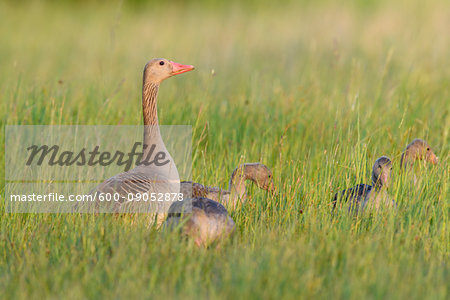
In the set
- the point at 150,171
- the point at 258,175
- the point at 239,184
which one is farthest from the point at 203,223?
the point at 258,175

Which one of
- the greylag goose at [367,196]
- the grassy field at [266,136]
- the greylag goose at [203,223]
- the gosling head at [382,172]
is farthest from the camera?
the gosling head at [382,172]

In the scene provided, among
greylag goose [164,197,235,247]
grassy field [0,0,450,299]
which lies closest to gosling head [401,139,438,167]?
grassy field [0,0,450,299]

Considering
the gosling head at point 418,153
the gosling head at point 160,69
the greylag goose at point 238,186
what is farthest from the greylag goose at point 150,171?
the gosling head at point 418,153

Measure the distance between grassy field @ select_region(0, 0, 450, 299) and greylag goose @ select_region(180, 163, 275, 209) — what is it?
14 centimetres

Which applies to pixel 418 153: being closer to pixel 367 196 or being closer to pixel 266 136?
pixel 367 196

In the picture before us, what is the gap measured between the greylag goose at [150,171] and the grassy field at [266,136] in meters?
0.46

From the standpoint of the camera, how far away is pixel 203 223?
4941 mm

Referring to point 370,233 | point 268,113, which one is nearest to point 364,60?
point 268,113

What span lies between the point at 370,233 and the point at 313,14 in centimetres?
1303

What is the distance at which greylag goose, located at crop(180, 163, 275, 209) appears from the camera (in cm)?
609

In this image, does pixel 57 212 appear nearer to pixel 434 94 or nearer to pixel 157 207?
pixel 157 207

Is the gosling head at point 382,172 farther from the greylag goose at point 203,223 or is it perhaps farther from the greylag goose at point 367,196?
the greylag goose at point 203,223

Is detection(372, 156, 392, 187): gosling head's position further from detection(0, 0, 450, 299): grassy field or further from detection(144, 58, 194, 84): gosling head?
detection(144, 58, 194, 84): gosling head

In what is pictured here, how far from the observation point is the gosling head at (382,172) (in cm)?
600
